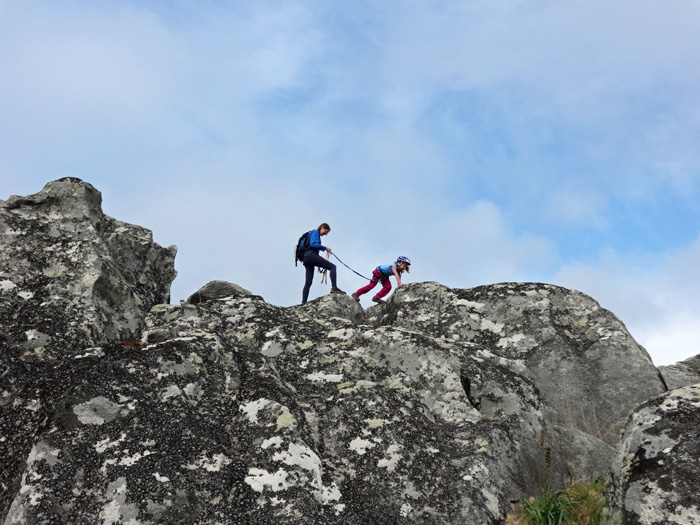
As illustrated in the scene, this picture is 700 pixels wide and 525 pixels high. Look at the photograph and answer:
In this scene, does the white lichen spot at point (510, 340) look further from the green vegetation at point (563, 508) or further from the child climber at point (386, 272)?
the child climber at point (386, 272)

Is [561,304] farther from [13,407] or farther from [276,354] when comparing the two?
[13,407]

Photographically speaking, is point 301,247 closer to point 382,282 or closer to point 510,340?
point 382,282

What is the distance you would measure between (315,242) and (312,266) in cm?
89

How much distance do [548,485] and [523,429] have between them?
835 mm

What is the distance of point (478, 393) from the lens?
29.9 ft

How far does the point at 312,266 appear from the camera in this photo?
862 inches

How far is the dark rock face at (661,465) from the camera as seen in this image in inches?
236

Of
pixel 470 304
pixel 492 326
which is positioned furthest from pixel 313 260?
pixel 492 326

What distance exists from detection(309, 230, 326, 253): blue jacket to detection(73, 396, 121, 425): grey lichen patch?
48.8 ft

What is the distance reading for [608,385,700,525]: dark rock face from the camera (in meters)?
6.00

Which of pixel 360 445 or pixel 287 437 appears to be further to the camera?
pixel 360 445

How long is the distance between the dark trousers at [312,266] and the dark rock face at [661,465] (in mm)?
14950

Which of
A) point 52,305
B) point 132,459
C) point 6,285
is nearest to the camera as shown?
point 132,459

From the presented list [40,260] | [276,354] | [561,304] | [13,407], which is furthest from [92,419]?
[561,304]
